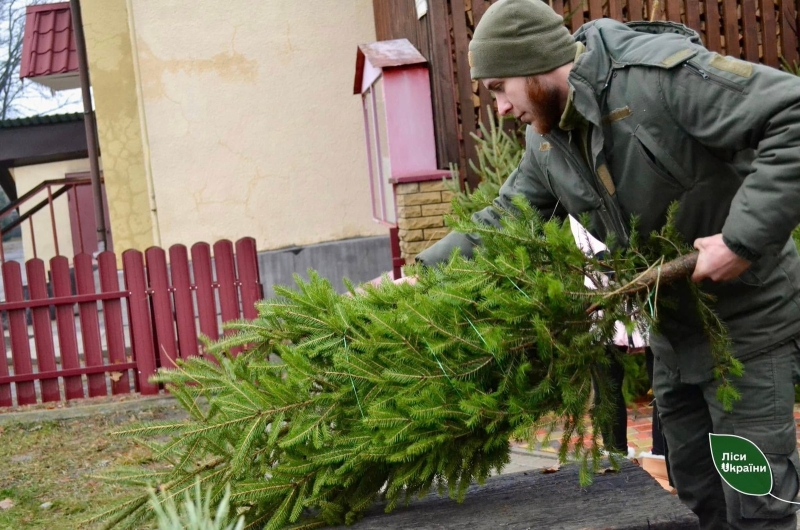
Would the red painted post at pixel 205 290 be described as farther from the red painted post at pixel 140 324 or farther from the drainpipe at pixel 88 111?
the drainpipe at pixel 88 111

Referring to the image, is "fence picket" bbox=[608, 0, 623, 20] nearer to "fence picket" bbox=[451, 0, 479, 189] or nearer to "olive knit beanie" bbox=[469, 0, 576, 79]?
"fence picket" bbox=[451, 0, 479, 189]

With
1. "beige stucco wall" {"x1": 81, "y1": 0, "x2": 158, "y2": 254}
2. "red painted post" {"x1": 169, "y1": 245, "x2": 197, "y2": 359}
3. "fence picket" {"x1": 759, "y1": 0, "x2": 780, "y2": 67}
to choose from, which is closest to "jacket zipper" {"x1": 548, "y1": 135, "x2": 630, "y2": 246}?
"red painted post" {"x1": 169, "y1": 245, "x2": 197, "y2": 359}

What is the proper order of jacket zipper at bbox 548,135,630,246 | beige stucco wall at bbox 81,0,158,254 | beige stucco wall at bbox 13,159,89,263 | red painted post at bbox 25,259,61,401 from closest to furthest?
jacket zipper at bbox 548,135,630,246
red painted post at bbox 25,259,61,401
beige stucco wall at bbox 81,0,158,254
beige stucco wall at bbox 13,159,89,263

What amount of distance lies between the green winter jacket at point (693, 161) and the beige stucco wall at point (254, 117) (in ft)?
29.6

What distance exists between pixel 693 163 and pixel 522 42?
57cm

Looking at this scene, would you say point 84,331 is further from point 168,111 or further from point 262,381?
point 262,381

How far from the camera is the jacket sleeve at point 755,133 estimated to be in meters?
2.25

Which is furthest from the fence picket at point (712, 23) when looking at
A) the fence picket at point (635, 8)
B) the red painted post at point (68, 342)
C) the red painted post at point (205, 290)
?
the red painted post at point (68, 342)

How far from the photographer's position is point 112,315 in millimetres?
8000

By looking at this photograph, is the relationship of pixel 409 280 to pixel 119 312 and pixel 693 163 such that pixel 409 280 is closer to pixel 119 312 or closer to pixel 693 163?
pixel 693 163

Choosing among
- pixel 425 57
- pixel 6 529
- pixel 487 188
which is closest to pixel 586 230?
pixel 6 529

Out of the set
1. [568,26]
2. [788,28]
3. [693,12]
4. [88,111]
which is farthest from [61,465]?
[88,111]

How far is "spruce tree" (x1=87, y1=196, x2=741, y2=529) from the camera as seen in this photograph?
97.4 inches

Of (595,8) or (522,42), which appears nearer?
(522,42)
